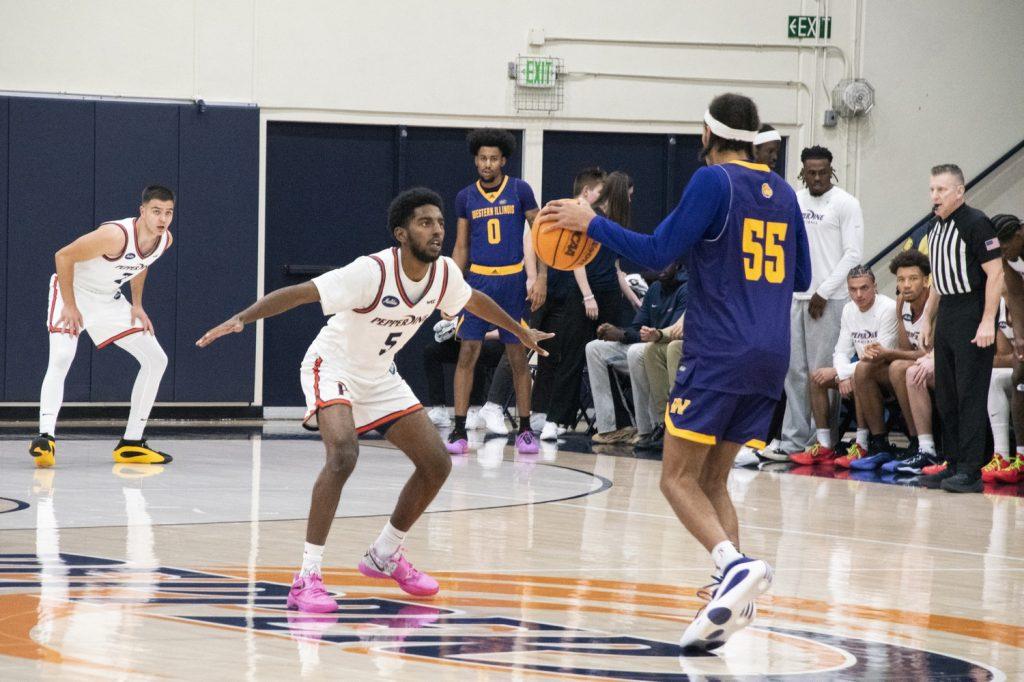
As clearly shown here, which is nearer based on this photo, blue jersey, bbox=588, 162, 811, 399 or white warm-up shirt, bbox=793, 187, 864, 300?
blue jersey, bbox=588, 162, 811, 399

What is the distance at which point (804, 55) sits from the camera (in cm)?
1280

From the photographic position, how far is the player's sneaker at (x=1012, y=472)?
853 cm

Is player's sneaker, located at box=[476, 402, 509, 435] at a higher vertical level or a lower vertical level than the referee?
lower

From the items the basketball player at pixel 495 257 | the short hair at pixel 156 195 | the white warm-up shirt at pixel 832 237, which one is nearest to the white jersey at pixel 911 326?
the white warm-up shirt at pixel 832 237

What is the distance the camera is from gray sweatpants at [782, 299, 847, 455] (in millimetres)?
9531

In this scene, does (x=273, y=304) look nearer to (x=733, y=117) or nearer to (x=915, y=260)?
(x=733, y=117)

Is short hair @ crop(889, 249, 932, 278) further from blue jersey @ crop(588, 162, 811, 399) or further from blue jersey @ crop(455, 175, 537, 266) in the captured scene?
blue jersey @ crop(588, 162, 811, 399)

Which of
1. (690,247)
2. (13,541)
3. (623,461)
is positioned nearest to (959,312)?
(623,461)

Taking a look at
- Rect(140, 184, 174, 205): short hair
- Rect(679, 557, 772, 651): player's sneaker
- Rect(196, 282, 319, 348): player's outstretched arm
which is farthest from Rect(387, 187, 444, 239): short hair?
Rect(140, 184, 174, 205): short hair

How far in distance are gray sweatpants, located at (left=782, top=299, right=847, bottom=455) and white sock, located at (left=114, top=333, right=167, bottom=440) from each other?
4055mm

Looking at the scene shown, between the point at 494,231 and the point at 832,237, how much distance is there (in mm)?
2242

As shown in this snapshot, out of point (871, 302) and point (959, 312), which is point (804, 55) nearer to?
point (871, 302)

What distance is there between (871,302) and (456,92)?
448cm

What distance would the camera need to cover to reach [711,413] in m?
4.35
